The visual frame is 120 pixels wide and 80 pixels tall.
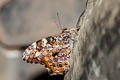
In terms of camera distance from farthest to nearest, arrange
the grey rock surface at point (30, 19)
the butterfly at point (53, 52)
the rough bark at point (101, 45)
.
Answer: the grey rock surface at point (30, 19) → the butterfly at point (53, 52) → the rough bark at point (101, 45)

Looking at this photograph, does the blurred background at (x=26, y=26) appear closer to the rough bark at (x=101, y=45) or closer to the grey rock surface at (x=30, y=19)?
the grey rock surface at (x=30, y=19)

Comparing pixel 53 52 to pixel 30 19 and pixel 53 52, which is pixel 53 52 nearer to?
pixel 53 52

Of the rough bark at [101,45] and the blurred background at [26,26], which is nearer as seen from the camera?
the rough bark at [101,45]

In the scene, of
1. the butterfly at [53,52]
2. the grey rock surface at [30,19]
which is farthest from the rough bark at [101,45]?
the grey rock surface at [30,19]

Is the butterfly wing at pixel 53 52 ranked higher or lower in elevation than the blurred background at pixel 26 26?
lower

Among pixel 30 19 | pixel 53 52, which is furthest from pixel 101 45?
pixel 30 19

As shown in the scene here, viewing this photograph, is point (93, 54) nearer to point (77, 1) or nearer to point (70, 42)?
point (70, 42)

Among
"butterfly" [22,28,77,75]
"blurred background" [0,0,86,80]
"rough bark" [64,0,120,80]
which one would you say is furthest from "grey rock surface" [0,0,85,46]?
"rough bark" [64,0,120,80]
